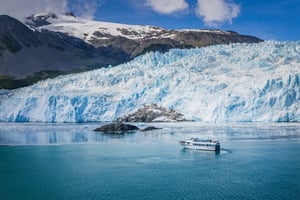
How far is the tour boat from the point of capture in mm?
22609

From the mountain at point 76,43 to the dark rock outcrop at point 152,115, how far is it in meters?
50.7

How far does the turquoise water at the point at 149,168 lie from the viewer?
13.9 metres

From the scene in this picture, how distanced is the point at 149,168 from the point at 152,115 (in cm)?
2290

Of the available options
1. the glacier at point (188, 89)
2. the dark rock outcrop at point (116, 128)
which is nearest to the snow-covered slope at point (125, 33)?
the glacier at point (188, 89)

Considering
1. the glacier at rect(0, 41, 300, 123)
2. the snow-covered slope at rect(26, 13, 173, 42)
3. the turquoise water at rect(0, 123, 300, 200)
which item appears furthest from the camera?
the snow-covered slope at rect(26, 13, 173, 42)

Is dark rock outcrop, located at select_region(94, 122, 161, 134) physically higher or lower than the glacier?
lower

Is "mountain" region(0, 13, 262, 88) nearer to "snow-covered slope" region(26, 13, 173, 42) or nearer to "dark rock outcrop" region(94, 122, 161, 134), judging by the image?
"snow-covered slope" region(26, 13, 173, 42)

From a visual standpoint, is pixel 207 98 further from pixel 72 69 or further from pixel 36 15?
pixel 36 15

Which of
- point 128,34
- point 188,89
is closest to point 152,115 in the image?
point 188,89

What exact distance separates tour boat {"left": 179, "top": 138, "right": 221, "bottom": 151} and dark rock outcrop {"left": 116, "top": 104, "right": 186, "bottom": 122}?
47.9 feet

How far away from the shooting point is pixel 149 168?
18109mm

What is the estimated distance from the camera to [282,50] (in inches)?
1475

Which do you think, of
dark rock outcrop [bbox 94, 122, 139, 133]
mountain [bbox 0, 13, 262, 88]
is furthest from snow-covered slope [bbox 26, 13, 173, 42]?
dark rock outcrop [bbox 94, 122, 139, 133]

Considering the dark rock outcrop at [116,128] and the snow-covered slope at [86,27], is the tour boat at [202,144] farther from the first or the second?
the snow-covered slope at [86,27]
